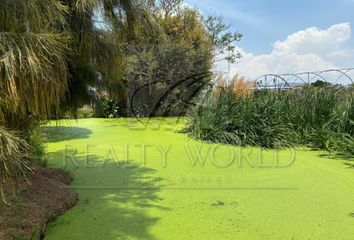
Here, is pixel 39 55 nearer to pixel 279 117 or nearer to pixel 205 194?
pixel 205 194

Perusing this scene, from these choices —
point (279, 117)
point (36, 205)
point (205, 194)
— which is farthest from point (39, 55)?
point (279, 117)

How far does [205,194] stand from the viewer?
3395mm

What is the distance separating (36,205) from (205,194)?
1.48 metres

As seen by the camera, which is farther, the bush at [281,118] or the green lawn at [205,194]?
the bush at [281,118]

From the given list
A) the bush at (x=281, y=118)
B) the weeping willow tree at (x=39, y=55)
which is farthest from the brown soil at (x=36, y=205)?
the bush at (x=281, y=118)

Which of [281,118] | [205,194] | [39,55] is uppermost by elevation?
[39,55]

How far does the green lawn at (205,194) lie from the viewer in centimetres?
254

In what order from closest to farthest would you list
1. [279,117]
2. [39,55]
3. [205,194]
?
1. [39,55]
2. [205,194]
3. [279,117]

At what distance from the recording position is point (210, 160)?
15.8 feet

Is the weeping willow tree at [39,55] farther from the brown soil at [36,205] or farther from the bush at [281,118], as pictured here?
the bush at [281,118]

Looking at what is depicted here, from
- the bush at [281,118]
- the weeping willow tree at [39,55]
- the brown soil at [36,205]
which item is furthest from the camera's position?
the bush at [281,118]

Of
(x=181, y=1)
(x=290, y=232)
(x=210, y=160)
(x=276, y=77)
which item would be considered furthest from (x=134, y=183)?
(x=181, y=1)

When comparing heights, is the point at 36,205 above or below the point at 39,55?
below

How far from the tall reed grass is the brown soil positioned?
3.22 metres
